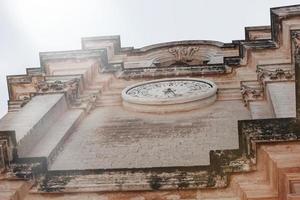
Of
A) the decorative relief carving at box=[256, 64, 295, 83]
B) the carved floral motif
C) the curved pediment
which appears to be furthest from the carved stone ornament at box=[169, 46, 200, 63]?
the carved floral motif

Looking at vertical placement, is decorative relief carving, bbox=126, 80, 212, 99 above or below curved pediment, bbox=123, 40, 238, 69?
below

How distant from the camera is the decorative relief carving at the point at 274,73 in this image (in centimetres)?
1414

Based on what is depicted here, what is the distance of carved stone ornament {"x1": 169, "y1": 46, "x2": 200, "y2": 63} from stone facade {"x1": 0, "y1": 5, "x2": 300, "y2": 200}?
41 mm

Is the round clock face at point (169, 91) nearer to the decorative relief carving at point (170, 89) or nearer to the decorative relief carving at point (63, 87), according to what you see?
the decorative relief carving at point (170, 89)

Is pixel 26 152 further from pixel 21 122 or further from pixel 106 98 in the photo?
pixel 106 98

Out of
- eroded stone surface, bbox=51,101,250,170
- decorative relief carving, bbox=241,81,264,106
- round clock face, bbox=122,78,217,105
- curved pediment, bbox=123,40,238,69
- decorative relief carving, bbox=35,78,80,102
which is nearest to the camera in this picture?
eroded stone surface, bbox=51,101,250,170

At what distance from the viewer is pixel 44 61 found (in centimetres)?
1809

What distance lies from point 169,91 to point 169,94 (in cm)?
30

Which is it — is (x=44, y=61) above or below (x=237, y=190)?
above

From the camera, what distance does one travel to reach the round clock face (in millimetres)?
14492

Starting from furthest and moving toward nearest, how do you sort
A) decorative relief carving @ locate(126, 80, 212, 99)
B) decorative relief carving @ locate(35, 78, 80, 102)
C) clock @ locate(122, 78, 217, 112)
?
decorative relief carving @ locate(126, 80, 212, 99), decorative relief carving @ locate(35, 78, 80, 102), clock @ locate(122, 78, 217, 112)

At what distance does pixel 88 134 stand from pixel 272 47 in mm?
6534

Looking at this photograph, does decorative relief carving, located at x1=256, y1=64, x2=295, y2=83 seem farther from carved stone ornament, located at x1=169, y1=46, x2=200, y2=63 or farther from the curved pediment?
carved stone ornament, located at x1=169, y1=46, x2=200, y2=63

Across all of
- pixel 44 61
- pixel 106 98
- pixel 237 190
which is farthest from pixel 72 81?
pixel 237 190
